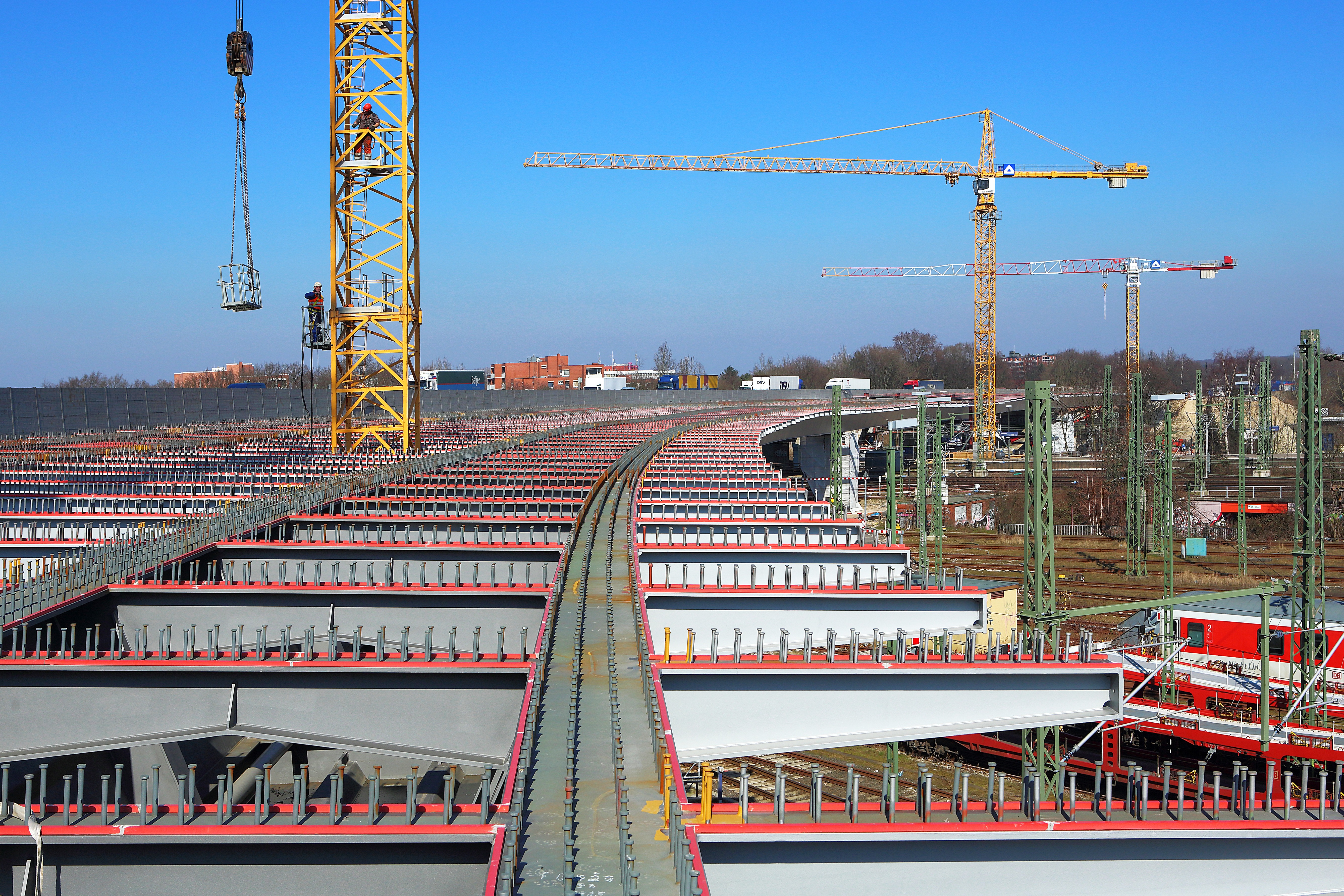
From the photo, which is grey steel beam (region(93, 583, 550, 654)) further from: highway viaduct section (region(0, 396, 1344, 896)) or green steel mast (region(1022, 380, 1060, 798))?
green steel mast (region(1022, 380, 1060, 798))

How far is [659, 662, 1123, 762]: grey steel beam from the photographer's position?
949 centimetres

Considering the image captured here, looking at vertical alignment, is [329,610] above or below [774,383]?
below

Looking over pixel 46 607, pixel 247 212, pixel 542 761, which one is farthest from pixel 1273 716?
pixel 247 212

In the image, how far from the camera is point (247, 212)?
2466 centimetres

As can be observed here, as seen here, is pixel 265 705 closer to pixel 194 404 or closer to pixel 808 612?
pixel 808 612

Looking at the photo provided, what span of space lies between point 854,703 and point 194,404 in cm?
5650

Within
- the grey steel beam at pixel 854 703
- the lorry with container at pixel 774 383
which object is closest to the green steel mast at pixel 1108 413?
the lorry with container at pixel 774 383

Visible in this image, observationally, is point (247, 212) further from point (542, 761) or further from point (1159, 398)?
point (1159, 398)

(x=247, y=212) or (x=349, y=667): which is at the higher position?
(x=247, y=212)

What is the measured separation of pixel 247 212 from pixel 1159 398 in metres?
95.3

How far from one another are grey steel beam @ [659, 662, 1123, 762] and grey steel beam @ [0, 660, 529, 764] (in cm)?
181

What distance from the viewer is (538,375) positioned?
14712cm

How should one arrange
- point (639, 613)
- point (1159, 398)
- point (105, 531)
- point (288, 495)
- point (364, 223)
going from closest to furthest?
point (639, 613)
point (105, 531)
point (288, 495)
point (364, 223)
point (1159, 398)

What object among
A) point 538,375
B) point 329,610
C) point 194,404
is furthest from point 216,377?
point 329,610
